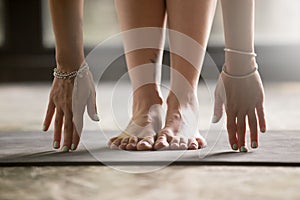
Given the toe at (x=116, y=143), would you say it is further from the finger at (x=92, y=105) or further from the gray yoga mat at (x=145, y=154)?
the finger at (x=92, y=105)

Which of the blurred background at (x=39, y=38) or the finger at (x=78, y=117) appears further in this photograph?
the blurred background at (x=39, y=38)

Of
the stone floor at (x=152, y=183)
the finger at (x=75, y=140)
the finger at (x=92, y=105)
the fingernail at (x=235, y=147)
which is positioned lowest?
the fingernail at (x=235, y=147)

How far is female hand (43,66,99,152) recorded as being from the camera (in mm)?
1492

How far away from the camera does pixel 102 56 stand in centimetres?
409

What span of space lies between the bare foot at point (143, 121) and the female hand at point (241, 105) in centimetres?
21

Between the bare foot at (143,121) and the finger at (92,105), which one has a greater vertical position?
the finger at (92,105)

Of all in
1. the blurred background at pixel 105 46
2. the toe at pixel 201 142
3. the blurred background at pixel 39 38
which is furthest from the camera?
the blurred background at pixel 39 38

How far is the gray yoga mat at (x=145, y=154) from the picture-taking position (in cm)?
139

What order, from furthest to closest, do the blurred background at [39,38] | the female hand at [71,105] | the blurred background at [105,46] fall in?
the blurred background at [39,38] → the blurred background at [105,46] → the female hand at [71,105]

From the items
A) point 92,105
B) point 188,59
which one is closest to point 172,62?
point 188,59

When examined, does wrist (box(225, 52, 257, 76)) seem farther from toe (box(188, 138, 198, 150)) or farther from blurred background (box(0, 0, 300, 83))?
blurred background (box(0, 0, 300, 83))

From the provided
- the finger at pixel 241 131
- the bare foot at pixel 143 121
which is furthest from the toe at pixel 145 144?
the finger at pixel 241 131

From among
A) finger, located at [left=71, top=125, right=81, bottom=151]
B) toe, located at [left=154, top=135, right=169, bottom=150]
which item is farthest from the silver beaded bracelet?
toe, located at [left=154, top=135, right=169, bottom=150]

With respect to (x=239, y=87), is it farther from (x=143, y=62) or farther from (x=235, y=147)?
(x=143, y=62)
